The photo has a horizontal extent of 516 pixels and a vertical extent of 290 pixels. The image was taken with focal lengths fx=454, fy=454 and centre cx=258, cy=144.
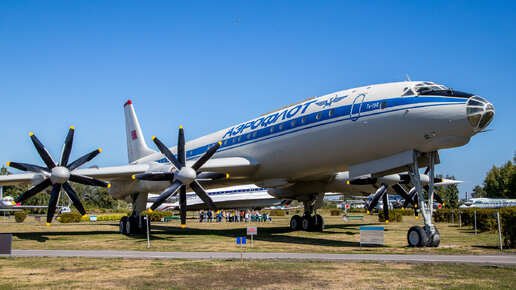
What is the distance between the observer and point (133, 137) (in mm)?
31422

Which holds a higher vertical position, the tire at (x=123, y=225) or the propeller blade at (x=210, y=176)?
the propeller blade at (x=210, y=176)

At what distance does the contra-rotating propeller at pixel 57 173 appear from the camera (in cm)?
1897

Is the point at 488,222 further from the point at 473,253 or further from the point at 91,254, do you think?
the point at 91,254

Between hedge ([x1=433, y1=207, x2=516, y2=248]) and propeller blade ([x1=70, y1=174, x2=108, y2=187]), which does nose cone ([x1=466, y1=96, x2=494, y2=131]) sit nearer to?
hedge ([x1=433, y1=207, x2=516, y2=248])

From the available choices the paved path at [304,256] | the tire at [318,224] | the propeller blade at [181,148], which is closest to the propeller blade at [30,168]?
the paved path at [304,256]

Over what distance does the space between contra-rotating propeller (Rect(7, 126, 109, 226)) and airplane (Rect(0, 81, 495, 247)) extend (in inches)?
1.7

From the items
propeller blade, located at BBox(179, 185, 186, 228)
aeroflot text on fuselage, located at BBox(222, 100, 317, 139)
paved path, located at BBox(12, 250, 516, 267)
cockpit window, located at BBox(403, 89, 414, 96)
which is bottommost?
paved path, located at BBox(12, 250, 516, 267)

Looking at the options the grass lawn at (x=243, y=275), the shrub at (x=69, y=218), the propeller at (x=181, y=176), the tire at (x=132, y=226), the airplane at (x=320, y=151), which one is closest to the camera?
the grass lawn at (x=243, y=275)

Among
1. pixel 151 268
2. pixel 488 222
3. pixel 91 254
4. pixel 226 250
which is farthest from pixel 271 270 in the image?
pixel 488 222

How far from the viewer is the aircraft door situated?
15883 mm

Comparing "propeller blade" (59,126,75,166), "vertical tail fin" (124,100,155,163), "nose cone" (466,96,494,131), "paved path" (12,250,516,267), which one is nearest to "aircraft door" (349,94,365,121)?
"nose cone" (466,96,494,131)

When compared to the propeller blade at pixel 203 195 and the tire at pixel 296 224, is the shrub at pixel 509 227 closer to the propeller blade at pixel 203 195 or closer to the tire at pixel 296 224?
the propeller blade at pixel 203 195

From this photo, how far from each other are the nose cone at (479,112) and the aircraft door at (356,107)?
3.52 meters

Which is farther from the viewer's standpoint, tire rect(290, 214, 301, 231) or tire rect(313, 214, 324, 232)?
tire rect(290, 214, 301, 231)
